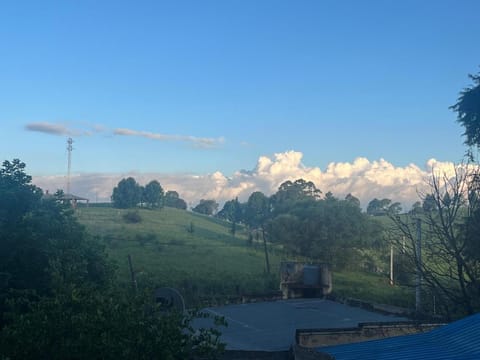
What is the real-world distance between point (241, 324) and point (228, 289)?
7173mm

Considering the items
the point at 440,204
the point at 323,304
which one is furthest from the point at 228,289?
the point at 440,204

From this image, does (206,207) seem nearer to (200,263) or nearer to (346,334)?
(200,263)

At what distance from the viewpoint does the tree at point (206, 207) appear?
98406 millimetres

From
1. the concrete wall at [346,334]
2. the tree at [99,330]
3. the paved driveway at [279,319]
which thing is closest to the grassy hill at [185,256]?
the paved driveway at [279,319]

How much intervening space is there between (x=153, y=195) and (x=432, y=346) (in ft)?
209

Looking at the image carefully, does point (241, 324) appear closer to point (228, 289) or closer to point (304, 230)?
point (228, 289)

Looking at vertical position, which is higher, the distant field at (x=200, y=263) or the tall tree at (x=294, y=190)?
the tall tree at (x=294, y=190)

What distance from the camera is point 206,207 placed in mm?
98812

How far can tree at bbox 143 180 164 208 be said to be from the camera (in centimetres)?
7088

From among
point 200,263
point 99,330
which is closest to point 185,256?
point 200,263

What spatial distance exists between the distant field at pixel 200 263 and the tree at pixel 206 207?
4372 cm

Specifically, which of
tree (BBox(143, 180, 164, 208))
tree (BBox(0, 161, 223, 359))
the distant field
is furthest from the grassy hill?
tree (BBox(143, 180, 164, 208))

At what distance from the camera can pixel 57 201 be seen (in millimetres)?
17109

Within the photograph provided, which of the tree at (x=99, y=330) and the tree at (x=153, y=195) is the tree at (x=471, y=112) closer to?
the tree at (x=99, y=330)
